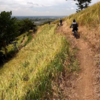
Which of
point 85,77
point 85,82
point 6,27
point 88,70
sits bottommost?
point 85,82

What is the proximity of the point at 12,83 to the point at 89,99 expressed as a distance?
364 centimetres

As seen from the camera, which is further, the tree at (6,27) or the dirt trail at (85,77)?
the tree at (6,27)

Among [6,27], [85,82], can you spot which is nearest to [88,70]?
[85,82]

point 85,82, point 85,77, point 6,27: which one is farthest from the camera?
point 6,27

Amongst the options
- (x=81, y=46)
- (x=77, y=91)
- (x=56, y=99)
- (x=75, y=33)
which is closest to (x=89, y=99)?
(x=77, y=91)

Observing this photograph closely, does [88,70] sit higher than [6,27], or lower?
lower

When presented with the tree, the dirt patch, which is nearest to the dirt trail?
the dirt patch

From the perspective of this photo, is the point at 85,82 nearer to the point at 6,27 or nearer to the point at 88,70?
the point at 88,70

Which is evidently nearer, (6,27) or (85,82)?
(85,82)

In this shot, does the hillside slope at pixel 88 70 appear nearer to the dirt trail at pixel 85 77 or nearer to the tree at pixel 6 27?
the dirt trail at pixel 85 77

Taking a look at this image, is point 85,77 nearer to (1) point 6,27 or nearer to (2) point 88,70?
(2) point 88,70

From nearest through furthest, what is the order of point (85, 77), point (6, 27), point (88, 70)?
point (85, 77), point (88, 70), point (6, 27)

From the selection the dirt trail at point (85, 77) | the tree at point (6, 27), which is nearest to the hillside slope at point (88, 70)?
the dirt trail at point (85, 77)

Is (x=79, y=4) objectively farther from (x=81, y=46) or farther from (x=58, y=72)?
(x=58, y=72)
